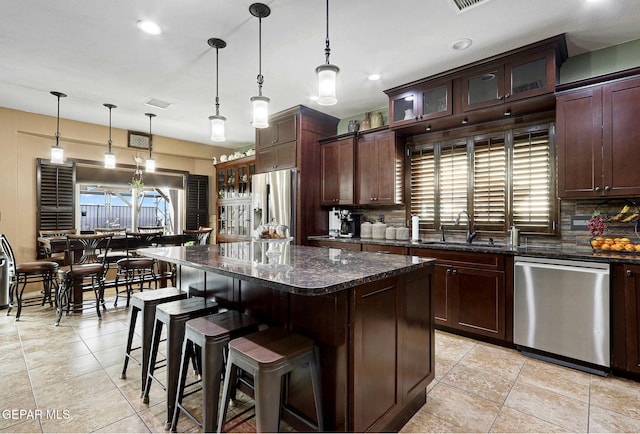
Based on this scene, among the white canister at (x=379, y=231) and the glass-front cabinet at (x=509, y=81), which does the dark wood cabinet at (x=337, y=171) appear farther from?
the glass-front cabinet at (x=509, y=81)

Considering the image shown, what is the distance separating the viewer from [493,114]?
328 cm

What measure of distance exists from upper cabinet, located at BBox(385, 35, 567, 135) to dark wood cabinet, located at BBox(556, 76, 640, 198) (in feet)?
0.87

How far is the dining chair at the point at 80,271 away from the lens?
3681 millimetres

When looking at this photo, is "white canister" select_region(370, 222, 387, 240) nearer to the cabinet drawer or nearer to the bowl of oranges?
the cabinet drawer

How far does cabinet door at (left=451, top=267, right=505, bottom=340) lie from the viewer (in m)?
2.93

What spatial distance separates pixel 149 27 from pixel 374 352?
122 inches

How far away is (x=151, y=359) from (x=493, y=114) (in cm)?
377

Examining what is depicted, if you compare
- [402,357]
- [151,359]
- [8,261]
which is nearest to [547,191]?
[402,357]

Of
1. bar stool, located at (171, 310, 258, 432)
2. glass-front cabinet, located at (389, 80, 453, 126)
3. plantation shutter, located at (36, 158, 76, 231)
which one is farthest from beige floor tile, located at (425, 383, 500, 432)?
plantation shutter, located at (36, 158, 76, 231)

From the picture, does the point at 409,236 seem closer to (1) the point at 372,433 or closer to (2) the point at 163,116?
(1) the point at 372,433

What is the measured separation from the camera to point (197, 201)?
23.1 ft

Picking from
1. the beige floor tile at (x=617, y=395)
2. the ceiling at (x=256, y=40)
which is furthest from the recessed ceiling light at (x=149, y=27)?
the beige floor tile at (x=617, y=395)

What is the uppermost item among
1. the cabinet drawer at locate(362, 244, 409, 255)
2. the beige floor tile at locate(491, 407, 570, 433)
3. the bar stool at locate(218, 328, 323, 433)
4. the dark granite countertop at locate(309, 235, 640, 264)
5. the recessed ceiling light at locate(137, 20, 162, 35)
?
the recessed ceiling light at locate(137, 20, 162, 35)

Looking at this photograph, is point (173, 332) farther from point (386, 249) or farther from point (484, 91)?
point (484, 91)
